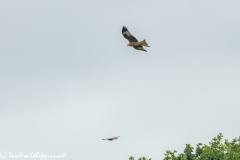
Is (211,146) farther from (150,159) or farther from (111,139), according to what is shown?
(111,139)

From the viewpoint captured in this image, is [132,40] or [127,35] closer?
[132,40]

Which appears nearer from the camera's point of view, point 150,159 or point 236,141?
point 150,159

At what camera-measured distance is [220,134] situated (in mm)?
89938

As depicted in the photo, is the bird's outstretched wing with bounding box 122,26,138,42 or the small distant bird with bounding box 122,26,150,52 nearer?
the small distant bird with bounding box 122,26,150,52

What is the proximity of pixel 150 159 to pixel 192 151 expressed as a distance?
4.09 meters

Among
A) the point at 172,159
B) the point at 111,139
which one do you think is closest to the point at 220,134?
the point at 172,159

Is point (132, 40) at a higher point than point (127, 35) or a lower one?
lower

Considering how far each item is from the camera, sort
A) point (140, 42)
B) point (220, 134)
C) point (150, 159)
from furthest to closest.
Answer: point (220, 134) < point (150, 159) < point (140, 42)

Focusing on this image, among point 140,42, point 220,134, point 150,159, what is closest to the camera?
point 140,42

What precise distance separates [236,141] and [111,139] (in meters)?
21.6

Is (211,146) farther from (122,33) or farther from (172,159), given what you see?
(122,33)

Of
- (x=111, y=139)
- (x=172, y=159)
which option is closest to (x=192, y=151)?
(x=172, y=159)

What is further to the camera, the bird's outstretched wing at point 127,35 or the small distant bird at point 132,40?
the bird's outstretched wing at point 127,35

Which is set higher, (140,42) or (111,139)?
(140,42)
